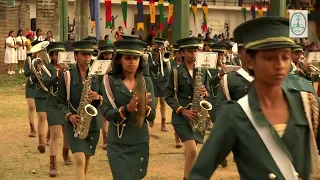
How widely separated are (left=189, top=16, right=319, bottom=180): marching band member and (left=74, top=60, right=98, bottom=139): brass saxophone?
14.8 feet

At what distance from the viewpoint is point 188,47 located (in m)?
8.56

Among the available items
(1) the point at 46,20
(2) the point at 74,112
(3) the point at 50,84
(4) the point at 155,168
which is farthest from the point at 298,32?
(1) the point at 46,20

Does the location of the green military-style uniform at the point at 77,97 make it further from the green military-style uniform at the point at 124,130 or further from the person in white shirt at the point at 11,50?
the person in white shirt at the point at 11,50

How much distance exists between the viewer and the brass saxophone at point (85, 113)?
758cm

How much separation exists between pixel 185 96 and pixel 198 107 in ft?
0.91

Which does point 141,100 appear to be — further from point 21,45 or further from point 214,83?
point 21,45

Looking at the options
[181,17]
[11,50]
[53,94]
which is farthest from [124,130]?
[11,50]

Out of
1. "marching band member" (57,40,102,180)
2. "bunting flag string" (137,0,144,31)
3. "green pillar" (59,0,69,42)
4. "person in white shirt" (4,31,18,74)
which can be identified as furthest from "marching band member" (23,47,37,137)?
"bunting flag string" (137,0,144,31)

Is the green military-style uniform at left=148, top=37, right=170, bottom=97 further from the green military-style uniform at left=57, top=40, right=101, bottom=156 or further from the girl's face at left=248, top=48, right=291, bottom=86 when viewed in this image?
the girl's face at left=248, top=48, right=291, bottom=86

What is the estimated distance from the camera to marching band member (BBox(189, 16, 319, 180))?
10.1 ft

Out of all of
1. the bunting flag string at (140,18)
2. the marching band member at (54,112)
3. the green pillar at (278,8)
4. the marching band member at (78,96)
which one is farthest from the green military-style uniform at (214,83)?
the bunting flag string at (140,18)

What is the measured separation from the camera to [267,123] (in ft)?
10.1

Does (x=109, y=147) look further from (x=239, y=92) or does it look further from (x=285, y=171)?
(x=285, y=171)

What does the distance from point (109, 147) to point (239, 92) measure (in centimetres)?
155
